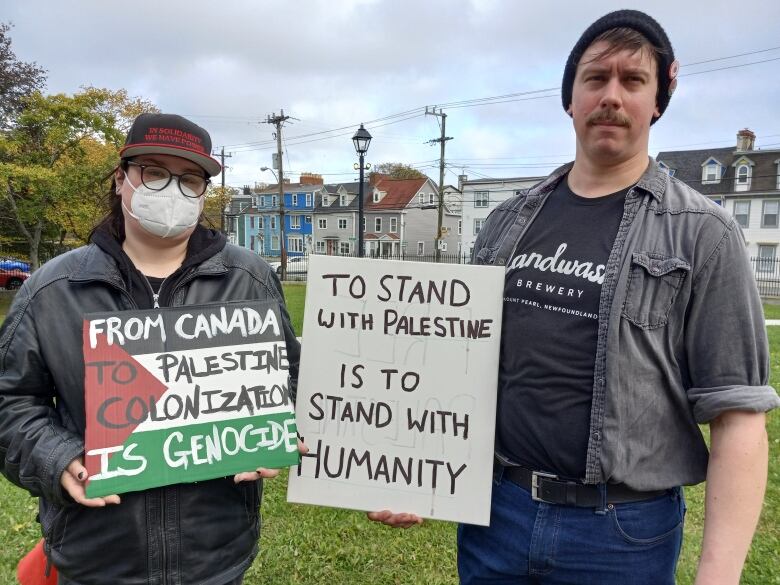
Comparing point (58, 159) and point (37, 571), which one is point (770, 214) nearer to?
point (58, 159)

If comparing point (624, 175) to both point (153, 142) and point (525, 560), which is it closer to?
point (525, 560)

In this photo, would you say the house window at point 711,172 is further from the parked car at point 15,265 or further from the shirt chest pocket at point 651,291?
the shirt chest pocket at point 651,291

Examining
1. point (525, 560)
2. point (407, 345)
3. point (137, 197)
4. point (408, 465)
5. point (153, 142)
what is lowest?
point (525, 560)

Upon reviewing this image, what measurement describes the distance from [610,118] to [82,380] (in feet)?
6.45

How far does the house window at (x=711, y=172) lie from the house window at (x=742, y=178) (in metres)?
1.24

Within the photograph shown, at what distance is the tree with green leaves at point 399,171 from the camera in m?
70.2

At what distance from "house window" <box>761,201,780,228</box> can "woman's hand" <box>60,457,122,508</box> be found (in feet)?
148

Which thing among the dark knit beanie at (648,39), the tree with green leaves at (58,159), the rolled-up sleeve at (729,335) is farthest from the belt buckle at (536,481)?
the tree with green leaves at (58,159)

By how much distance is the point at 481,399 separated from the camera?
193cm

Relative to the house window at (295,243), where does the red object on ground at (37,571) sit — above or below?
below

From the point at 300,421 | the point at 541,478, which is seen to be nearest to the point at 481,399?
the point at 541,478

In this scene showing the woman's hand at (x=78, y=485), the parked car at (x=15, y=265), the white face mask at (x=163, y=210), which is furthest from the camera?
the parked car at (x=15, y=265)

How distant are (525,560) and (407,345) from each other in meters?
0.83

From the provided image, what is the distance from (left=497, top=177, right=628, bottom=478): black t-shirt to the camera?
1.68 metres
